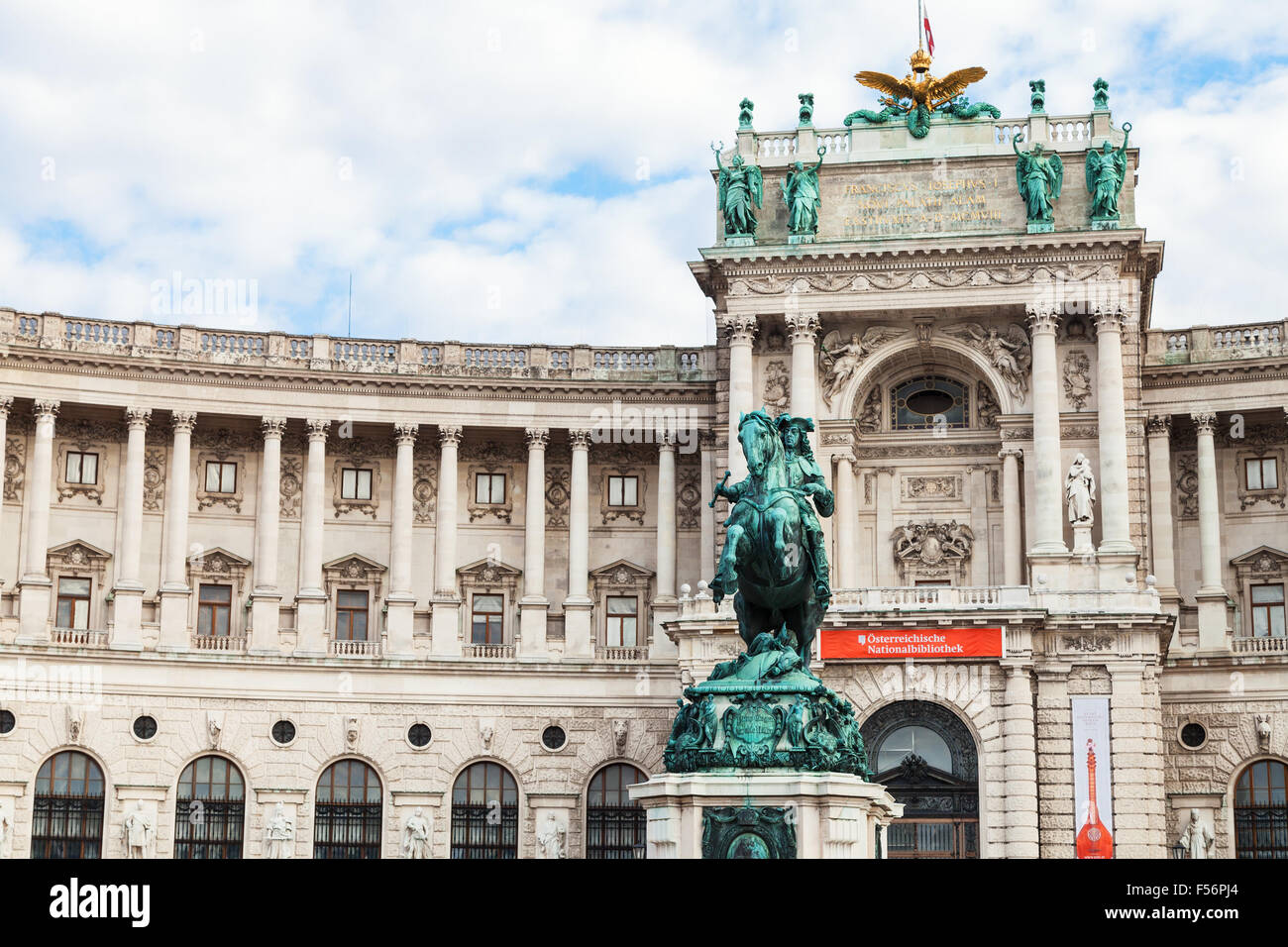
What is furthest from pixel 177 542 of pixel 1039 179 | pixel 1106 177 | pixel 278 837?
pixel 1106 177

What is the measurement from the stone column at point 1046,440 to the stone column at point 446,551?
17.2 metres

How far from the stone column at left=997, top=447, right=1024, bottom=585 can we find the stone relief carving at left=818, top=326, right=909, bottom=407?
479cm

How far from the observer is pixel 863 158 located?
194 feet

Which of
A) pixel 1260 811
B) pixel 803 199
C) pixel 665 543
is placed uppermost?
pixel 803 199

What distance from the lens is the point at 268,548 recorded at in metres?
59.7

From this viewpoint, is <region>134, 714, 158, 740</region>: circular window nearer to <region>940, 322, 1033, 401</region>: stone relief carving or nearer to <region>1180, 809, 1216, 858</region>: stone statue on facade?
<region>940, 322, 1033, 401</region>: stone relief carving

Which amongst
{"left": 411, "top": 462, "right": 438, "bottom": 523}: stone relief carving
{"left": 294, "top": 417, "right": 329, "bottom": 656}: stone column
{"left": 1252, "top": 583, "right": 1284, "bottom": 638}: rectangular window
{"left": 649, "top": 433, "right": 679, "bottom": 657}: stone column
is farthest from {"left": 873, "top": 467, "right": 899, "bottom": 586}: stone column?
{"left": 294, "top": 417, "right": 329, "bottom": 656}: stone column

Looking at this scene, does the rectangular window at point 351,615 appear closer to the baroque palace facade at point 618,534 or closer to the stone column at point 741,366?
the baroque palace facade at point 618,534

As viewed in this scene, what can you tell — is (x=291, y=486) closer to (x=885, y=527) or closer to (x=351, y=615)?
(x=351, y=615)

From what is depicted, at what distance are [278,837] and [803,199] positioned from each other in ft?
76.6

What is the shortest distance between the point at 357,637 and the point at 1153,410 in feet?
81.5

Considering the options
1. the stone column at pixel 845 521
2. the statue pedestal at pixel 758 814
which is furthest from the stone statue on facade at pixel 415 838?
the statue pedestal at pixel 758 814

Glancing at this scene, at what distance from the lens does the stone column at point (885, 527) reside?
194 ft
